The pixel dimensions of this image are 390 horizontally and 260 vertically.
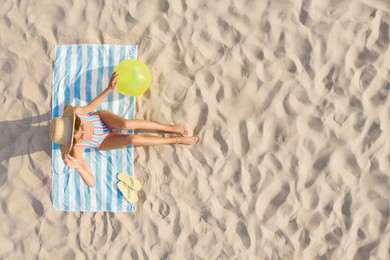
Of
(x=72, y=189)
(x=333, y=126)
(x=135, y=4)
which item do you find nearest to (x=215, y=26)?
(x=135, y=4)

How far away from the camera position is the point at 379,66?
10.7 ft

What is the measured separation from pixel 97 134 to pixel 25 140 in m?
0.81

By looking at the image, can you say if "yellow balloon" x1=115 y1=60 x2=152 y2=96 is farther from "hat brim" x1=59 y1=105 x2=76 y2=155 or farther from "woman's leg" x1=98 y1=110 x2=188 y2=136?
"hat brim" x1=59 y1=105 x2=76 y2=155

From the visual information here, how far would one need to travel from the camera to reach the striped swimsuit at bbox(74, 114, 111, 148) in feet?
10.4

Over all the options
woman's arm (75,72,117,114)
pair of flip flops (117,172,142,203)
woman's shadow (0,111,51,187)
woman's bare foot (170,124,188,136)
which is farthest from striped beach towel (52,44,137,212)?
woman's bare foot (170,124,188,136)

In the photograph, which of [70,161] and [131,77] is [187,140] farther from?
[70,161]

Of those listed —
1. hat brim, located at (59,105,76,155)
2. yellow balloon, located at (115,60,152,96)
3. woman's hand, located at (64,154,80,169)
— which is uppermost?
yellow balloon, located at (115,60,152,96)

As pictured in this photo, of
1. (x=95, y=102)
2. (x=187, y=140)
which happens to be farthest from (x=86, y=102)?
(x=187, y=140)

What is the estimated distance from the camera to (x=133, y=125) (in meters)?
3.28

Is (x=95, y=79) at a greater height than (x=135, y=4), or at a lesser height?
lesser

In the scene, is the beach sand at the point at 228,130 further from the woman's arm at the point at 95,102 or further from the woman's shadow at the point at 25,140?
the woman's arm at the point at 95,102

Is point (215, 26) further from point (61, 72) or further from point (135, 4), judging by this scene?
point (61, 72)

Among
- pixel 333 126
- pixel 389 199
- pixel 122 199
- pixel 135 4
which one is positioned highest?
pixel 135 4

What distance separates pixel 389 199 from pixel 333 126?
28.8 inches
